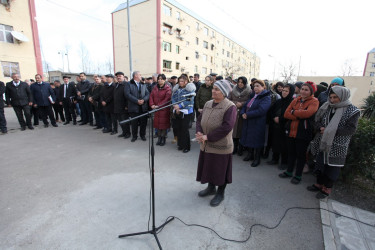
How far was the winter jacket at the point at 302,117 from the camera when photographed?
3.12 metres

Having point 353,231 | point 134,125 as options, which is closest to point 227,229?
point 353,231

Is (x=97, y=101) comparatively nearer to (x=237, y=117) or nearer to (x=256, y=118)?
(x=237, y=117)

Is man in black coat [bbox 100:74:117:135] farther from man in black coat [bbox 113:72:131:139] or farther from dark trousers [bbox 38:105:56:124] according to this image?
dark trousers [bbox 38:105:56:124]

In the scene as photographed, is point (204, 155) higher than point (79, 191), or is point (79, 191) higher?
point (204, 155)

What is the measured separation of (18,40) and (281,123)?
63.0ft

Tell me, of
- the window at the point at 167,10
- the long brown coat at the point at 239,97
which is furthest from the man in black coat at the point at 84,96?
the window at the point at 167,10

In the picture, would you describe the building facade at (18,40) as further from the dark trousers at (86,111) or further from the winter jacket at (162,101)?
the winter jacket at (162,101)

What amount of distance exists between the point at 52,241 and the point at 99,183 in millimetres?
1260

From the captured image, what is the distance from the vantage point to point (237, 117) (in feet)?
15.4

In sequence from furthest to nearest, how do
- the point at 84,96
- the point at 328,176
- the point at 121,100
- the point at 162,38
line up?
the point at 162,38 < the point at 84,96 < the point at 121,100 < the point at 328,176

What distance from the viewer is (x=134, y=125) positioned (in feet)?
19.0

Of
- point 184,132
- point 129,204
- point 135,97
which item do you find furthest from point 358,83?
point 129,204

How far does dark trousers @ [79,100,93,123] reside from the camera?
25.2 ft

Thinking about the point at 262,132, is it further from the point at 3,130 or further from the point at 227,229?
the point at 3,130
